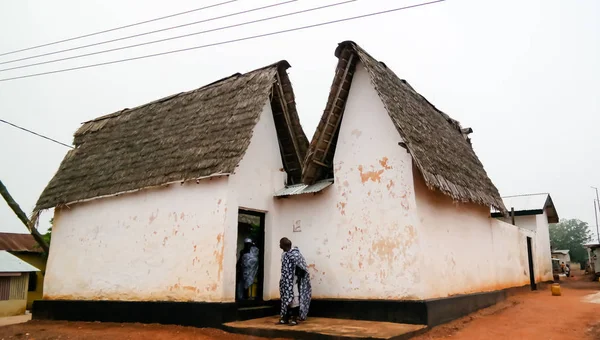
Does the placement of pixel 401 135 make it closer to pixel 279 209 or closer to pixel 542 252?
pixel 279 209

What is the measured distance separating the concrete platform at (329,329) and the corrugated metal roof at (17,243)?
2146 cm

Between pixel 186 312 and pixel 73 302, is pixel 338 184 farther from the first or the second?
pixel 73 302

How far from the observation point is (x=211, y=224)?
8242 mm

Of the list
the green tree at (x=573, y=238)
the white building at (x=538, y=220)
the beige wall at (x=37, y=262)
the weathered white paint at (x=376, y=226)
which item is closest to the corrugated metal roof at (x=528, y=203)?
the white building at (x=538, y=220)

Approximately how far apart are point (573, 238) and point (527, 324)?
65.3 metres

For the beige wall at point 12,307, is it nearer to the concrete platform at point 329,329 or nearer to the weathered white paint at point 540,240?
the concrete platform at point 329,329

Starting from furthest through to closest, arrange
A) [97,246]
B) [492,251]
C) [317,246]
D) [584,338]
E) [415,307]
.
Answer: [492,251], [97,246], [317,246], [415,307], [584,338]

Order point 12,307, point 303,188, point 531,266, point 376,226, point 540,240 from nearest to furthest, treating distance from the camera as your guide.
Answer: point 376,226 < point 303,188 < point 531,266 < point 12,307 < point 540,240

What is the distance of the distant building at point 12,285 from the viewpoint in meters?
18.7

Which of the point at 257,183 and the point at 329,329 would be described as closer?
the point at 329,329

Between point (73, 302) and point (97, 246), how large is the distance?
4.81 feet

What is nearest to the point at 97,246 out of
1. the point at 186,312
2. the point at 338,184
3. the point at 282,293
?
the point at 186,312

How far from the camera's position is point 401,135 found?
25.7 feet

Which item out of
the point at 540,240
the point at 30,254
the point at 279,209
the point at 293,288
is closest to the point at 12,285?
the point at 30,254
